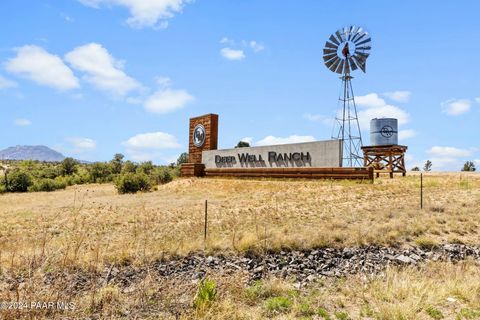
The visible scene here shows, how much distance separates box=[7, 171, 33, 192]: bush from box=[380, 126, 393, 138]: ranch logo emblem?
3987 cm

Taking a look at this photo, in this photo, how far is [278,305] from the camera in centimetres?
574

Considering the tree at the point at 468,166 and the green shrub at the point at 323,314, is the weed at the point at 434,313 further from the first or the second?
the tree at the point at 468,166

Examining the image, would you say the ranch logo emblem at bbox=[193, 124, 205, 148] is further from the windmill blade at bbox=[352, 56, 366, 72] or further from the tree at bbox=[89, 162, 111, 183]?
the windmill blade at bbox=[352, 56, 366, 72]

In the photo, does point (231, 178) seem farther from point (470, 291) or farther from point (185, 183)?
point (470, 291)

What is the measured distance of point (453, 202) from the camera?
1527cm

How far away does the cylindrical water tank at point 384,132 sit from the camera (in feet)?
103

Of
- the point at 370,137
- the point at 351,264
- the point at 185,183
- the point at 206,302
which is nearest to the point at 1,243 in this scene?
the point at 206,302

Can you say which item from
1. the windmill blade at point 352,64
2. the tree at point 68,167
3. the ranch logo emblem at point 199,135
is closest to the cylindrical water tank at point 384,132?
the windmill blade at point 352,64

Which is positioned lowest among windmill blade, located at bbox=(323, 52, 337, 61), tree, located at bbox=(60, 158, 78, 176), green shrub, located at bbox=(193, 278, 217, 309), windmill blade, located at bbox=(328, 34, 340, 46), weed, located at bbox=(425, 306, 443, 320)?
weed, located at bbox=(425, 306, 443, 320)

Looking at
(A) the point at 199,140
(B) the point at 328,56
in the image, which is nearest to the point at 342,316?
(B) the point at 328,56

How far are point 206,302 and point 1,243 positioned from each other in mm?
8666

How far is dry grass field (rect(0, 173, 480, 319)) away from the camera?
5633mm

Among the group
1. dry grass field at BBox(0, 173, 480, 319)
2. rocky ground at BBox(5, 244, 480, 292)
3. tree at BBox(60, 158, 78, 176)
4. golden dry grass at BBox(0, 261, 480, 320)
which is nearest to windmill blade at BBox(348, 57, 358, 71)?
dry grass field at BBox(0, 173, 480, 319)

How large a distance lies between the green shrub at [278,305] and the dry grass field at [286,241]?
0.11 feet
